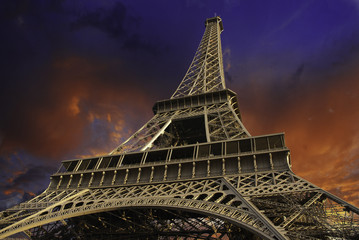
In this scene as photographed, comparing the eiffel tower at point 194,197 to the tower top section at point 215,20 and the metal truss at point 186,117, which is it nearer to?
the metal truss at point 186,117

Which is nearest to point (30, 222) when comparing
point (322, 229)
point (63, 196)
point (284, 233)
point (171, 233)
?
point (63, 196)

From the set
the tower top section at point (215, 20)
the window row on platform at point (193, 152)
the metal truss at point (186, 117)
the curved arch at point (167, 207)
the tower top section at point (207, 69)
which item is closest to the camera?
the curved arch at point (167, 207)

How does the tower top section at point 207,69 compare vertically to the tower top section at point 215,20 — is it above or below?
below

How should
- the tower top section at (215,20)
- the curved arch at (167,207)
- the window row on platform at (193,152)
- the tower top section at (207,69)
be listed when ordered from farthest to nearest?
the tower top section at (215,20), the tower top section at (207,69), the window row on platform at (193,152), the curved arch at (167,207)

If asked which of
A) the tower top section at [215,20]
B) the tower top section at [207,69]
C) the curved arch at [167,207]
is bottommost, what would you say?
the curved arch at [167,207]

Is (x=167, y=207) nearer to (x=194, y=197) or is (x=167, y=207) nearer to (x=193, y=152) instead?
(x=194, y=197)

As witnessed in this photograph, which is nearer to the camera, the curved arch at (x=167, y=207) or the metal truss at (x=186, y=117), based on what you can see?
the curved arch at (x=167, y=207)

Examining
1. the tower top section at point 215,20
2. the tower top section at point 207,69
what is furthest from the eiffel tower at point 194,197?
the tower top section at point 215,20
